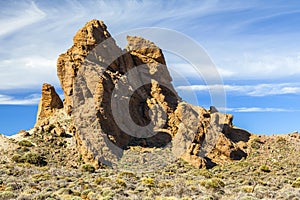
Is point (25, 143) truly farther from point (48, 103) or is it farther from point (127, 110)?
point (127, 110)

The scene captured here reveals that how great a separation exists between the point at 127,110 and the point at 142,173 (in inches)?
517

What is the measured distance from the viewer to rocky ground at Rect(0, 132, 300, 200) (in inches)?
936

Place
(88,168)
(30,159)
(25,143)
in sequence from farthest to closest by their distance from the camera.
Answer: (25,143)
(30,159)
(88,168)

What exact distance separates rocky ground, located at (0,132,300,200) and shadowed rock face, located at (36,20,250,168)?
7.06 feet

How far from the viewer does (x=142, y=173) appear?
40.5 m

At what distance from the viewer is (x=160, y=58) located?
58.4 meters

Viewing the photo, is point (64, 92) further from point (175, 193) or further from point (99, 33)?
point (175, 193)

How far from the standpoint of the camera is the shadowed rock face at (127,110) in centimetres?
4609

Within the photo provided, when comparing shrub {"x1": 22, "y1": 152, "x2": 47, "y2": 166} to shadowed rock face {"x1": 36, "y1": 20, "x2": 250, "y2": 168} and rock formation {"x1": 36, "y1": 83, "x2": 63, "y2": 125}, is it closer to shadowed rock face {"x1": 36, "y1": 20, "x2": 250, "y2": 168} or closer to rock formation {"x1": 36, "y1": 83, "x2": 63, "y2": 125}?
shadowed rock face {"x1": 36, "y1": 20, "x2": 250, "y2": 168}

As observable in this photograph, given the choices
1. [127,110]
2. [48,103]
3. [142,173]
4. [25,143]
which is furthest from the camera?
[48,103]

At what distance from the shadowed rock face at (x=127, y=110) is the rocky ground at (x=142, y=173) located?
2.15 m

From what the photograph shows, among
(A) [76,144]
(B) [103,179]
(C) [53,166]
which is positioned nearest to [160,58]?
(A) [76,144]

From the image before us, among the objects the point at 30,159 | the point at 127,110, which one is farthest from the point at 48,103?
the point at 30,159

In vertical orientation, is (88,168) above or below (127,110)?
below
